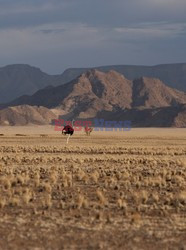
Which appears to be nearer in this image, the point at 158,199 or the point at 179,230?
A: the point at 179,230

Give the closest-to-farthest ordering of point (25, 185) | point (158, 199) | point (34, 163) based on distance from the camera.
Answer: point (158, 199) < point (25, 185) < point (34, 163)

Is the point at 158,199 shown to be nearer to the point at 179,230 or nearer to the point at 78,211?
the point at 78,211

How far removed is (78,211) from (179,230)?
351 centimetres

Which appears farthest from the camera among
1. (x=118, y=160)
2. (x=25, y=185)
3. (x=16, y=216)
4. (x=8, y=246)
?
(x=118, y=160)

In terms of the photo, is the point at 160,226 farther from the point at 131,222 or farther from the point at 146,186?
the point at 146,186

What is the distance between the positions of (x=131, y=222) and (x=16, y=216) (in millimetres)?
3140

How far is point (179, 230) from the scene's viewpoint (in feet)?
A: 47.5

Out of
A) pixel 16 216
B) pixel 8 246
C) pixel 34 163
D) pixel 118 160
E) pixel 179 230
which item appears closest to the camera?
pixel 8 246

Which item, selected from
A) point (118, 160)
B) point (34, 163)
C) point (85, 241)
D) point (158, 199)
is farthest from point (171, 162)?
point (85, 241)

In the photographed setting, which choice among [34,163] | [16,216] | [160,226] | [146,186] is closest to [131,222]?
[160,226]

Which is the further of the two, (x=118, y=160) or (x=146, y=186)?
(x=118, y=160)

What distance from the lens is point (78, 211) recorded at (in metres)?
17.0

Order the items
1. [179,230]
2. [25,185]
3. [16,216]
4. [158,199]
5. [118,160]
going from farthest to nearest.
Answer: [118,160], [25,185], [158,199], [16,216], [179,230]

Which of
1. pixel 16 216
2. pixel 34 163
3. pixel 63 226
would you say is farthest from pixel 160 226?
pixel 34 163
